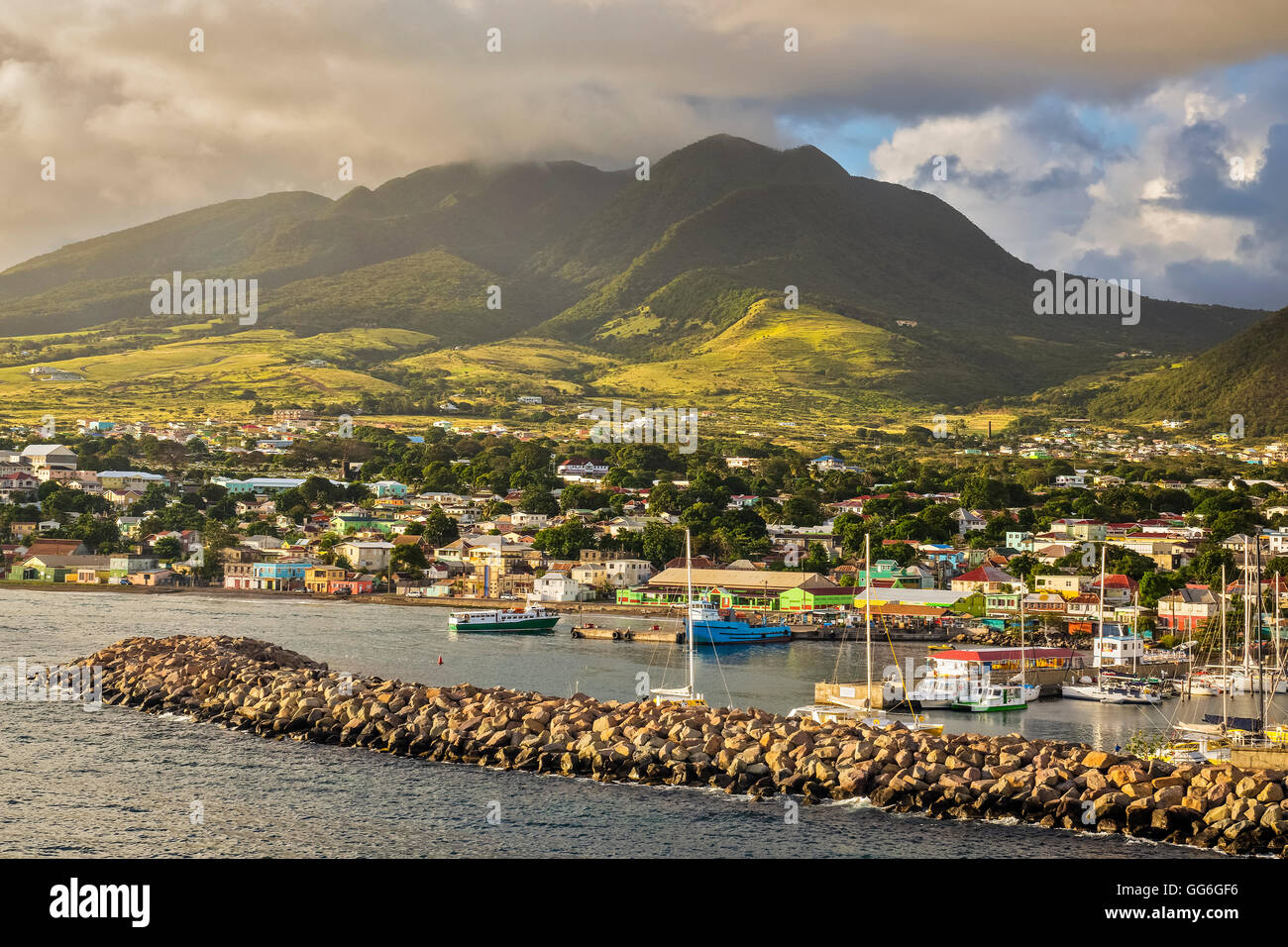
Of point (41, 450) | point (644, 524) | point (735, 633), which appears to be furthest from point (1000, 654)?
point (41, 450)

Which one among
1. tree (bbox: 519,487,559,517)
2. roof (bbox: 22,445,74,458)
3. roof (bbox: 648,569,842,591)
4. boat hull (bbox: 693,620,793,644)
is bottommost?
boat hull (bbox: 693,620,793,644)

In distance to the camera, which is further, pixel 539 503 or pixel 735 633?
pixel 539 503

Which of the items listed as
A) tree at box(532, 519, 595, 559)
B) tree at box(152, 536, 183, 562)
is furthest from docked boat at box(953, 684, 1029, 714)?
tree at box(152, 536, 183, 562)

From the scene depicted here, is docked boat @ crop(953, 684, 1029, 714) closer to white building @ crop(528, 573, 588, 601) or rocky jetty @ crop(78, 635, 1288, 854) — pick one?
rocky jetty @ crop(78, 635, 1288, 854)

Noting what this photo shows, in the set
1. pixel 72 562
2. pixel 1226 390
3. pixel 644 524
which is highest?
pixel 1226 390

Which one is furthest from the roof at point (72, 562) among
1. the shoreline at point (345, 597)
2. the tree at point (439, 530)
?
the tree at point (439, 530)

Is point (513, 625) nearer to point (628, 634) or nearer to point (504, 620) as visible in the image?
point (504, 620)

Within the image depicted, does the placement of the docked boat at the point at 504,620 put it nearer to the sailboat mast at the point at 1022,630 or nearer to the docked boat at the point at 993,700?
the sailboat mast at the point at 1022,630
